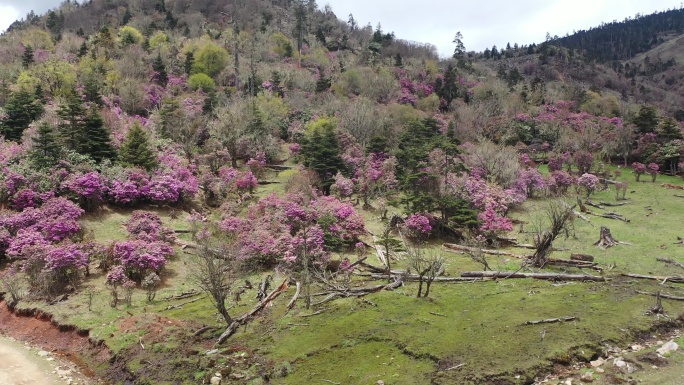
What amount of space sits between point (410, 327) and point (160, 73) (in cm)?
6433

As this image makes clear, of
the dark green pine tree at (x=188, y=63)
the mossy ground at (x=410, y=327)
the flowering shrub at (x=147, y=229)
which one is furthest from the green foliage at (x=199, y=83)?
the mossy ground at (x=410, y=327)

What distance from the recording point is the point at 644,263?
2352cm

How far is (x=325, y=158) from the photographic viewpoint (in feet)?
133

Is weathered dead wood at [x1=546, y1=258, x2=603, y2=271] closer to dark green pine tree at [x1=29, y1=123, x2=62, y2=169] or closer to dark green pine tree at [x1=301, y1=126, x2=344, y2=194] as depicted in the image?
dark green pine tree at [x1=301, y1=126, x2=344, y2=194]

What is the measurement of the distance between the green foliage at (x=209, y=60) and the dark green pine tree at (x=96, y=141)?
137 feet

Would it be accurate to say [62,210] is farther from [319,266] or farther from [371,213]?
[371,213]

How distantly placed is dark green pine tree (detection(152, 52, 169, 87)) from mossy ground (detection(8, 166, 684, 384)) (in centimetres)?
5028

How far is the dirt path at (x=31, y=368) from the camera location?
50.2ft

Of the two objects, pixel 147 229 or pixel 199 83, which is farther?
pixel 199 83

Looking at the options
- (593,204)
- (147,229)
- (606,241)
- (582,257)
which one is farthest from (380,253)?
(593,204)

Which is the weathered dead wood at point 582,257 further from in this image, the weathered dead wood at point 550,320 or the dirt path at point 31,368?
the dirt path at point 31,368

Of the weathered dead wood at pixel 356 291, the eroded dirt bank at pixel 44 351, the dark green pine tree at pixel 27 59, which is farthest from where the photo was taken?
the dark green pine tree at pixel 27 59

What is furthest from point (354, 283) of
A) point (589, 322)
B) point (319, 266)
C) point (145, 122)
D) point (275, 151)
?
point (145, 122)

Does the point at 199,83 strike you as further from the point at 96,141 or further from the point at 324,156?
the point at 96,141
